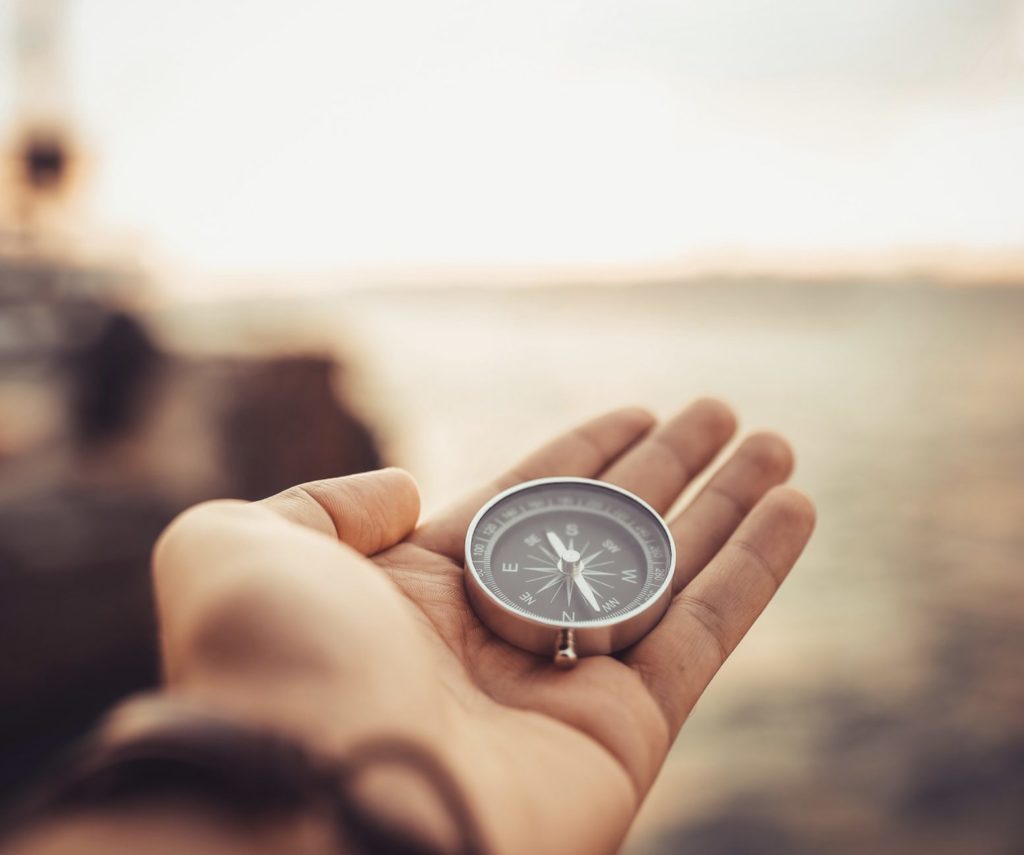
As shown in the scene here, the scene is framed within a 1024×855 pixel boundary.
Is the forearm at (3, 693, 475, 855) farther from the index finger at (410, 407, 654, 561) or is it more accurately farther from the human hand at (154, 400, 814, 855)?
the index finger at (410, 407, 654, 561)

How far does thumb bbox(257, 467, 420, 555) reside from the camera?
2.72 m

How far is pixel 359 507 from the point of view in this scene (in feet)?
9.53

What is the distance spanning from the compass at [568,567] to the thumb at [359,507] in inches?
11.8

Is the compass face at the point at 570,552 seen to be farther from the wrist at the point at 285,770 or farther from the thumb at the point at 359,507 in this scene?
the wrist at the point at 285,770

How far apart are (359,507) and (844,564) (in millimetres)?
10635

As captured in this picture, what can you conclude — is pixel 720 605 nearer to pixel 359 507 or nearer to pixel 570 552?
pixel 570 552

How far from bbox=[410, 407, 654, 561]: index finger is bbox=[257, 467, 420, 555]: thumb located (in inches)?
5.8

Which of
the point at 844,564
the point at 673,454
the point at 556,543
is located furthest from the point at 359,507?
the point at 844,564

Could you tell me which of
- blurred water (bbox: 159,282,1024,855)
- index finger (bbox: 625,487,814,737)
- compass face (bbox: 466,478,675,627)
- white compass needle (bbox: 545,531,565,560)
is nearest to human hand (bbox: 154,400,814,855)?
index finger (bbox: 625,487,814,737)

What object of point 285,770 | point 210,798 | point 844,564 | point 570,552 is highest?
point 285,770

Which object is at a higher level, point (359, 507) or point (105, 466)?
point (359, 507)

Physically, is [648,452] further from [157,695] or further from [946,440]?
[946,440]

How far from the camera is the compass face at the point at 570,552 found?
9.53 feet

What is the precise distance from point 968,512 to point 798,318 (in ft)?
102
